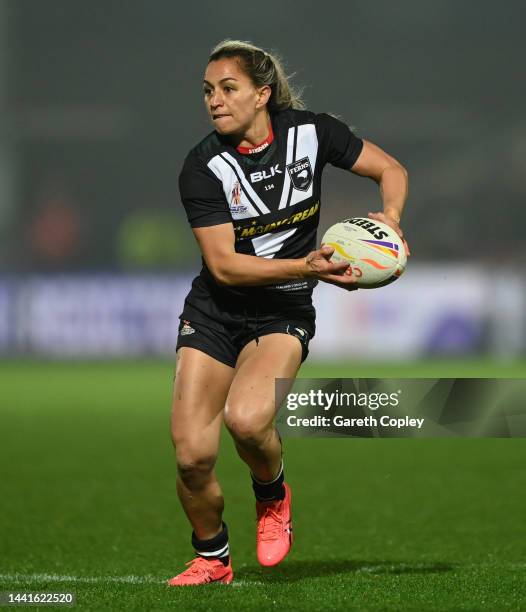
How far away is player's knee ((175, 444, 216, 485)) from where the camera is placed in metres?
5.19

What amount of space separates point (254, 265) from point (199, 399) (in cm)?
62

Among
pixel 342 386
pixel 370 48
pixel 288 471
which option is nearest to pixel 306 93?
pixel 370 48

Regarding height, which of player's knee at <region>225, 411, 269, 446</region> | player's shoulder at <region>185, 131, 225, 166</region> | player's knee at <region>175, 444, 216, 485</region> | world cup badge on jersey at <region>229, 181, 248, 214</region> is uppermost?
player's shoulder at <region>185, 131, 225, 166</region>

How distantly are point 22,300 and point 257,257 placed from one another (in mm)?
15875

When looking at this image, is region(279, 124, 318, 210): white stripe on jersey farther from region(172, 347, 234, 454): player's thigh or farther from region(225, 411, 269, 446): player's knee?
region(225, 411, 269, 446): player's knee

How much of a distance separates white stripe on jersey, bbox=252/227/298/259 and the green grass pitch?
4.54 feet

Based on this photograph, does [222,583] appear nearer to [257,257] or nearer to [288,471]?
[257,257]

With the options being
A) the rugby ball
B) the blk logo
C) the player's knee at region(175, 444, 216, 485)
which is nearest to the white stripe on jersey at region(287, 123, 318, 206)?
the blk logo

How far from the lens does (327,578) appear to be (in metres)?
5.36

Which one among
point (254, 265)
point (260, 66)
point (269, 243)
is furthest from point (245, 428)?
point (260, 66)

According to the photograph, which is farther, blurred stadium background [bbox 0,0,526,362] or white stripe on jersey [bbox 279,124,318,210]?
blurred stadium background [bbox 0,0,526,362]

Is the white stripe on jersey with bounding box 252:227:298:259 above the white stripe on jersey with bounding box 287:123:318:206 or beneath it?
beneath

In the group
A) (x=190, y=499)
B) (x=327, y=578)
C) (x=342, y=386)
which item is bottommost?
(x=327, y=578)

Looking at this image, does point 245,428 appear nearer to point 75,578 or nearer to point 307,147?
point 75,578
